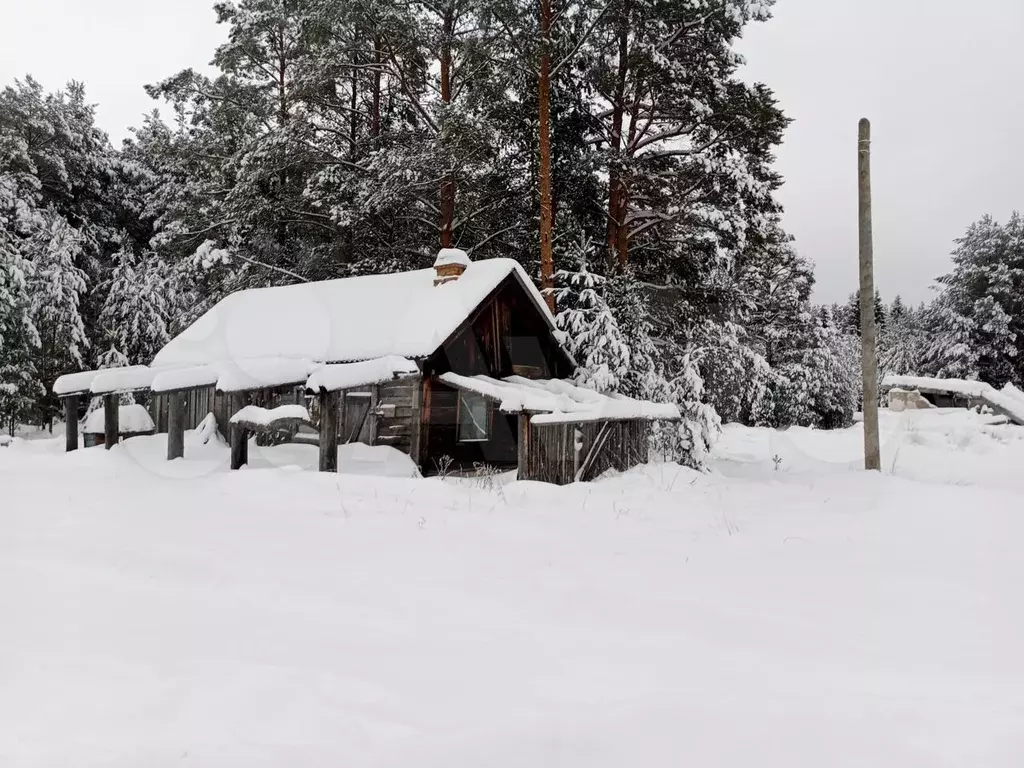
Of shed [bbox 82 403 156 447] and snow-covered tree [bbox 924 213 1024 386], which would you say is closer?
shed [bbox 82 403 156 447]

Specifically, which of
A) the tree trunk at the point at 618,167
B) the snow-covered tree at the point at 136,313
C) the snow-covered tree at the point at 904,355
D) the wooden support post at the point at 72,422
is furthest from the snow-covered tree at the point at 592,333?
the snow-covered tree at the point at 904,355

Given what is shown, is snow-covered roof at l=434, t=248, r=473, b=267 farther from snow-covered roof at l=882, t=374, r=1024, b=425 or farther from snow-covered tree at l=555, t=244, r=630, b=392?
snow-covered roof at l=882, t=374, r=1024, b=425

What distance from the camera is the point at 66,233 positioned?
26312 millimetres

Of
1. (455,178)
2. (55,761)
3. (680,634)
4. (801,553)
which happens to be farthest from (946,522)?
(455,178)

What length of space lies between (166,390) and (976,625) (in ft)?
41.1

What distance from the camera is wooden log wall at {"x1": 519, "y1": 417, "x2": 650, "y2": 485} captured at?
11.9 meters

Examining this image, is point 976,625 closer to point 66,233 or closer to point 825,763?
point 825,763

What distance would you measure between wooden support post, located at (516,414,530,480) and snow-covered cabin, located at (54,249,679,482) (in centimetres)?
4

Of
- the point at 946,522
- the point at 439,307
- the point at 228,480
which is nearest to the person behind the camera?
the point at 946,522

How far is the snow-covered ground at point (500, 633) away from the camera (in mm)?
2975

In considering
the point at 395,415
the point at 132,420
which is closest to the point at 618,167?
the point at 395,415

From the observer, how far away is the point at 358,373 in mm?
11062

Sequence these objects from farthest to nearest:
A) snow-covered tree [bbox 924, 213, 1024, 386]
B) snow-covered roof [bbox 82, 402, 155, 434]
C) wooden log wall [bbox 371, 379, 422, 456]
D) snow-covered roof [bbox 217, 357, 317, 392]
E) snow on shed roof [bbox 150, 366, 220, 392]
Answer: snow-covered tree [bbox 924, 213, 1024, 386], snow-covered roof [bbox 82, 402, 155, 434], wooden log wall [bbox 371, 379, 422, 456], snow on shed roof [bbox 150, 366, 220, 392], snow-covered roof [bbox 217, 357, 317, 392]

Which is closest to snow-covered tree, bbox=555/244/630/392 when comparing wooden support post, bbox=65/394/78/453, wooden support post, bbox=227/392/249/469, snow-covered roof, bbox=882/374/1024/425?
wooden support post, bbox=227/392/249/469
